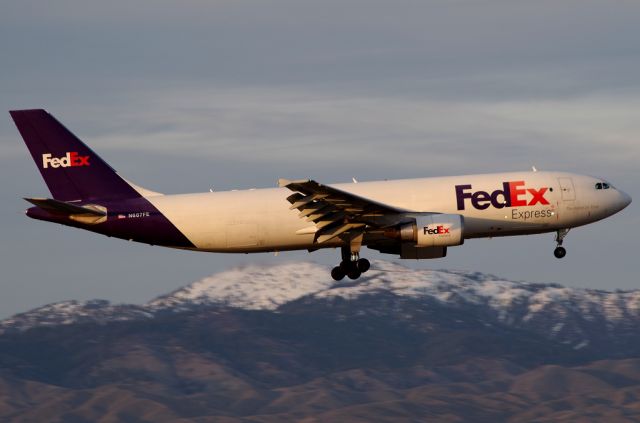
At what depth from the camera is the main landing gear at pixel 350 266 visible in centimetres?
7088

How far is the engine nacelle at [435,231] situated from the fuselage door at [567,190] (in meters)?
6.55

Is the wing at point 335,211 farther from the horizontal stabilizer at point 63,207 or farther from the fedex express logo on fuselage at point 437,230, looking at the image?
the horizontal stabilizer at point 63,207

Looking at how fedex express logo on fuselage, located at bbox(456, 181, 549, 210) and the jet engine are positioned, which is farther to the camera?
fedex express logo on fuselage, located at bbox(456, 181, 549, 210)

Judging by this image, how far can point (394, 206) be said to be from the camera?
68.5m

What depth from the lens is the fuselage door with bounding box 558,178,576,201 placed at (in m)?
69.6

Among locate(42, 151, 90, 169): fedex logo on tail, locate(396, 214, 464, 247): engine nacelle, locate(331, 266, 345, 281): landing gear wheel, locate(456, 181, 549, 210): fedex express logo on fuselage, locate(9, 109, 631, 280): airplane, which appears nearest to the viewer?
locate(396, 214, 464, 247): engine nacelle

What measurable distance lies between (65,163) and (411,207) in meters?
19.9

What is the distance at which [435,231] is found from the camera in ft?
218

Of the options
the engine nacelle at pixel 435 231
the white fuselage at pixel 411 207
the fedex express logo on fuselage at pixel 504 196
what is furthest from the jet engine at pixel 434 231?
the fedex express logo on fuselage at pixel 504 196

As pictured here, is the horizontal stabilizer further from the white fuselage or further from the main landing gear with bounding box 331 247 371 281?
the main landing gear with bounding box 331 247 371 281

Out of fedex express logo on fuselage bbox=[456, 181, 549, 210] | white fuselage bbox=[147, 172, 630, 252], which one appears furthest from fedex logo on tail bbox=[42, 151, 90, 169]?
fedex express logo on fuselage bbox=[456, 181, 549, 210]

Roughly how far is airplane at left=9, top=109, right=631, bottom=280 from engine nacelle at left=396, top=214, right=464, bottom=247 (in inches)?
2.1

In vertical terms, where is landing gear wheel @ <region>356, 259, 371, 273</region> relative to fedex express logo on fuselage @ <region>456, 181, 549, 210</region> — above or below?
below

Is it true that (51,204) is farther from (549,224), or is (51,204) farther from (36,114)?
(549,224)
